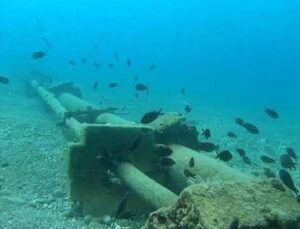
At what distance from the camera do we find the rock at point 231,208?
3.77m

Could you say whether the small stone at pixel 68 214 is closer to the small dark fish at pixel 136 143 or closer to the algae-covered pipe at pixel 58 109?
the small dark fish at pixel 136 143

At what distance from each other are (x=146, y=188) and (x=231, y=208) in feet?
7.93

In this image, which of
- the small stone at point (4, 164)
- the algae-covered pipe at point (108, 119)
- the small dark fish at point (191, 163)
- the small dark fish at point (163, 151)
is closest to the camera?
the small dark fish at point (191, 163)

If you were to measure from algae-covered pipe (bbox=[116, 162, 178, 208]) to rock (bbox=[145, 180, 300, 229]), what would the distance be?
45.7 inches

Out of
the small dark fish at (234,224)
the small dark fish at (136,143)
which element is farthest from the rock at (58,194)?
the small dark fish at (234,224)

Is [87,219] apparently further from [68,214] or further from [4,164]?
[4,164]

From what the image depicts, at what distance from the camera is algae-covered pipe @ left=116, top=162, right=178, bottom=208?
569cm

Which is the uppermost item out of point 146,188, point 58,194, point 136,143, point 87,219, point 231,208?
point 231,208

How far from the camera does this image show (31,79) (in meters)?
24.4

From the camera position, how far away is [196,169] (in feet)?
24.1

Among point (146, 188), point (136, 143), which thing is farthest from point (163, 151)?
point (146, 188)

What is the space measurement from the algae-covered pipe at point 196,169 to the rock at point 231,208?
2.19 meters

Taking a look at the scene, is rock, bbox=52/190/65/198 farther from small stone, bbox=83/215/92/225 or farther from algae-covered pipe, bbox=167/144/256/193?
algae-covered pipe, bbox=167/144/256/193

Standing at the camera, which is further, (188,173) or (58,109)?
(58,109)
